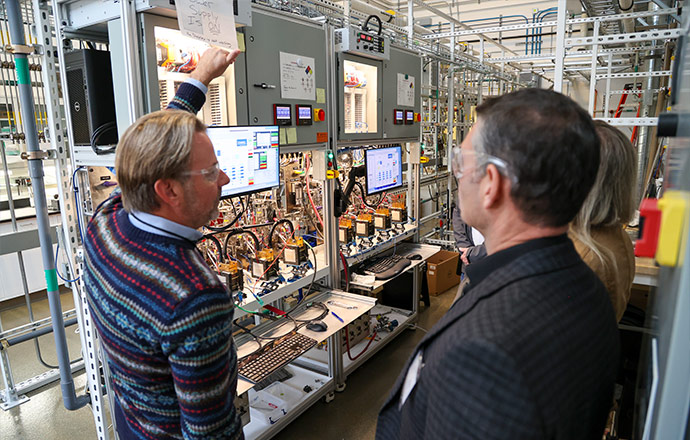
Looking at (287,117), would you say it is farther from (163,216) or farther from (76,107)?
(163,216)

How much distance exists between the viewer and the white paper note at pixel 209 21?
1582mm

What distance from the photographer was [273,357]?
2.12 meters

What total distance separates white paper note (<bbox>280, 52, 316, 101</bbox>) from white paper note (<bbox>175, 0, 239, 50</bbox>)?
454 mm

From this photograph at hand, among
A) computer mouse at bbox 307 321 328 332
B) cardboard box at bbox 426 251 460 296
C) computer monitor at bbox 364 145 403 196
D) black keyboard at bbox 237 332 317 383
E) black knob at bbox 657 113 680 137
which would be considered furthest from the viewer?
cardboard box at bbox 426 251 460 296

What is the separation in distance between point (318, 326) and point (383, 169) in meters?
1.40

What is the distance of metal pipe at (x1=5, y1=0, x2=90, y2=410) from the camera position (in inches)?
72.2

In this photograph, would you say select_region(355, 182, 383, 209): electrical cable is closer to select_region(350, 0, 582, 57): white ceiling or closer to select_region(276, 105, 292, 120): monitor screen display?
select_region(276, 105, 292, 120): monitor screen display

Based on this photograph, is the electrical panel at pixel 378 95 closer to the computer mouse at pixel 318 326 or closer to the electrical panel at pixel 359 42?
the electrical panel at pixel 359 42

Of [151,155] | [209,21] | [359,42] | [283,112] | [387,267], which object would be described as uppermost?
[359,42]

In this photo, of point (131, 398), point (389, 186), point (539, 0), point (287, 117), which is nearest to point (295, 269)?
point (287, 117)

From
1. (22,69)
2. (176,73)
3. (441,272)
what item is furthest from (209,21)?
(441,272)

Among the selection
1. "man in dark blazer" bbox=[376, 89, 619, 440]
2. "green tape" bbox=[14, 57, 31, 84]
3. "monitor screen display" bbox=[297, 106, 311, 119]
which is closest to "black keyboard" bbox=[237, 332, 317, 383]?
"monitor screen display" bbox=[297, 106, 311, 119]

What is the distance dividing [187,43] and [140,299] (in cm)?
137

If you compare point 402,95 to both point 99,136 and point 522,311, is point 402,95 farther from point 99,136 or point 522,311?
point 522,311
